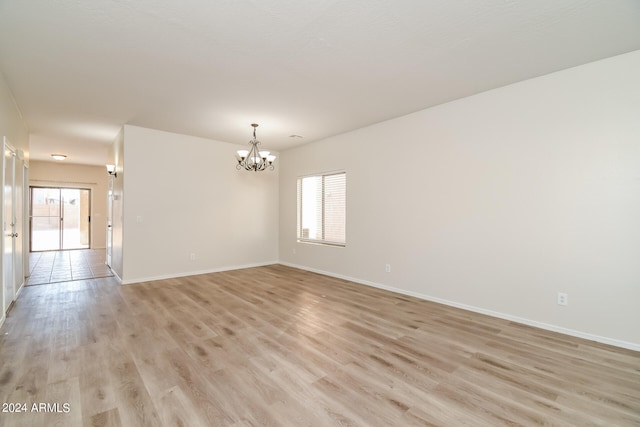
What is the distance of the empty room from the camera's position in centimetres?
212

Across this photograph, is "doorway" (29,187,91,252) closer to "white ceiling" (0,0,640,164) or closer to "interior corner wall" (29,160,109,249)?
"interior corner wall" (29,160,109,249)

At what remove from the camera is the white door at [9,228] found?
3.42 meters

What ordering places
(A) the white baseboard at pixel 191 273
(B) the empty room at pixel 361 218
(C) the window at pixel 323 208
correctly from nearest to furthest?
(B) the empty room at pixel 361 218
(A) the white baseboard at pixel 191 273
(C) the window at pixel 323 208

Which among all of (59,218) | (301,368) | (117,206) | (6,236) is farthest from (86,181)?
(301,368)

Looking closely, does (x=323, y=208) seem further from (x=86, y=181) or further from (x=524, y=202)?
(x=86, y=181)

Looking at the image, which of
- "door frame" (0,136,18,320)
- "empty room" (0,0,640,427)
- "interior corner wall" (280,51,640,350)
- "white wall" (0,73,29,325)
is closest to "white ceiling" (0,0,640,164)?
"empty room" (0,0,640,427)

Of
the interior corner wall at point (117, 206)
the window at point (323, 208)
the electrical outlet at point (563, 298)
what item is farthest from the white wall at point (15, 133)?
the electrical outlet at point (563, 298)

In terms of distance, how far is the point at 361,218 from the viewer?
207 inches

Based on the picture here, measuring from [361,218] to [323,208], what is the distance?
1157 millimetres

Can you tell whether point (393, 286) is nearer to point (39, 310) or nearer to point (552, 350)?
point (552, 350)

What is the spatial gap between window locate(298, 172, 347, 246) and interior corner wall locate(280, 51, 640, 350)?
Result: 832 millimetres

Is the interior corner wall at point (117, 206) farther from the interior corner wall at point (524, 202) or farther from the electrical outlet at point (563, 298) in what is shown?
the electrical outlet at point (563, 298)

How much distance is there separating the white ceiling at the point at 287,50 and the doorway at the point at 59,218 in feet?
23.0

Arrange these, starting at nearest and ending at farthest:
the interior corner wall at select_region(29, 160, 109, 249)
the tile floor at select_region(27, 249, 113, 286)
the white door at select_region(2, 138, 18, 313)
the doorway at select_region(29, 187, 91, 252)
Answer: the white door at select_region(2, 138, 18, 313)
the tile floor at select_region(27, 249, 113, 286)
the interior corner wall at select_region(29, 160, 109, 249)
the doorway at select_region(29, 187, 91, 252)
